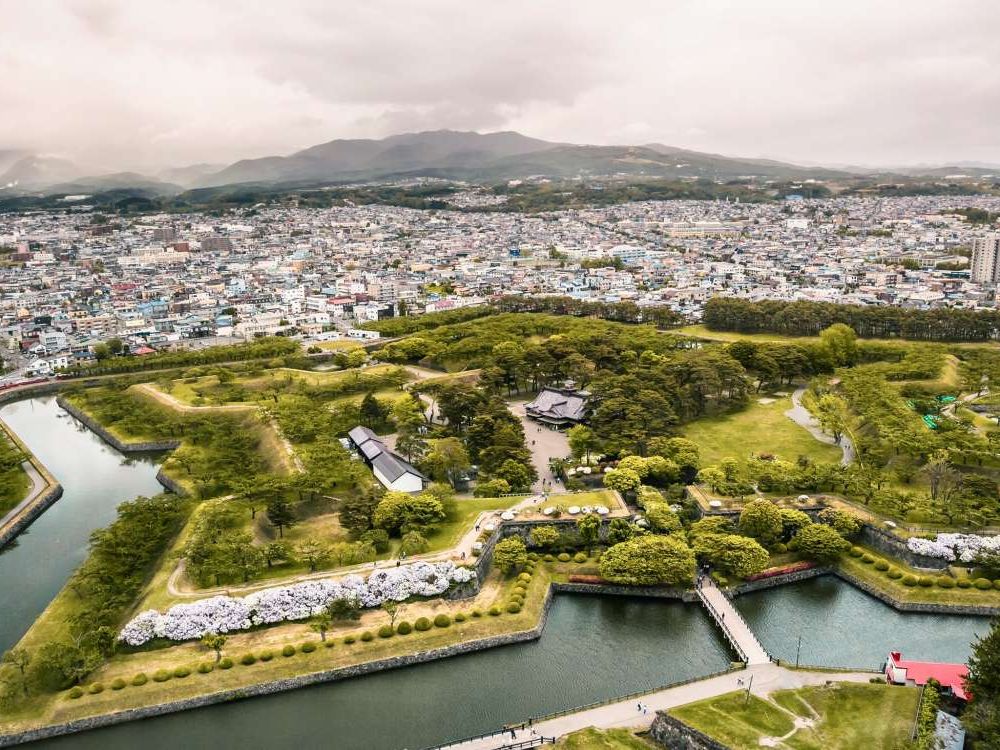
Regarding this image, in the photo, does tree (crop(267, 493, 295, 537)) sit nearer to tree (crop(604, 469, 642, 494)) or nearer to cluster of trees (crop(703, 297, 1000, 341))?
tree (crop(604, 469, 642, 494))

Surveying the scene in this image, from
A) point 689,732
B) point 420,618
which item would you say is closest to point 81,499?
point 420,618

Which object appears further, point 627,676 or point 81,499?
point 81,499

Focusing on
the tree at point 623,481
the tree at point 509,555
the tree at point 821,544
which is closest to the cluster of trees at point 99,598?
the tree at point 509,555

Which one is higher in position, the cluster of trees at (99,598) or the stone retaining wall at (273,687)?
the cluster of trees at (99,598)

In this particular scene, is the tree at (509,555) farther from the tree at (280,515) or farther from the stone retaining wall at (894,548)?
the stone retaining wall at (894,548)

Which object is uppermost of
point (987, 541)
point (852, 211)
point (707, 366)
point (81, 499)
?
point (852, 211)

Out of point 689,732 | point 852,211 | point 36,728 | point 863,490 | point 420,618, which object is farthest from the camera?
point 852,211

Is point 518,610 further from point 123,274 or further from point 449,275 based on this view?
point 123,274
